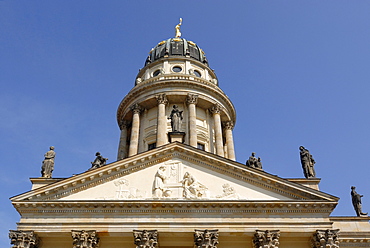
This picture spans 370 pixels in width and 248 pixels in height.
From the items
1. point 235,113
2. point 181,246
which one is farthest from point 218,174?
point 235,113

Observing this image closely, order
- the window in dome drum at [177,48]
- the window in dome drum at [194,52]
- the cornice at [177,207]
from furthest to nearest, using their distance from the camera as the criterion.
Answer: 1. the window in dome drum at [194,52]
2. the window in dome drum at [177,48]
3. the cornice at [177,207]

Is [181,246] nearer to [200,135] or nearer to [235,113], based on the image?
[200,135]

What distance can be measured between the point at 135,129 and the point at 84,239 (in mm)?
17274

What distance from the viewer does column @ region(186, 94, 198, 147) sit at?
1344 inches

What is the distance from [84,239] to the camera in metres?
20.3

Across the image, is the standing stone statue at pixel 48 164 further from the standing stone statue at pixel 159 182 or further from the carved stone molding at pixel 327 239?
the carved stone molding at pixel 327 239

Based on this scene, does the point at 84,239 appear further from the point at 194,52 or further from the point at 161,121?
the point at 194,52

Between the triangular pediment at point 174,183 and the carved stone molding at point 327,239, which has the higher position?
the triangular pediment at point 174,183

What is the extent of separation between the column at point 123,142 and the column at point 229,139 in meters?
9.60

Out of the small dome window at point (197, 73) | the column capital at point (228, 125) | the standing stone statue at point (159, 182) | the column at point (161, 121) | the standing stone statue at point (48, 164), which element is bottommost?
the standing stone statue at point (159, 182)

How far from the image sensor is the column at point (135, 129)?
3520 cm

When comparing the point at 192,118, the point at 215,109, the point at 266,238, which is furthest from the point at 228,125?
the point at 266,238

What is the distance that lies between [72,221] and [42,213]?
1.66m

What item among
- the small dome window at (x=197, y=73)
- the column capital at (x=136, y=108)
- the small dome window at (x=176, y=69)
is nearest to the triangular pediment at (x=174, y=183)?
the column capital at (x=136, y=108)
